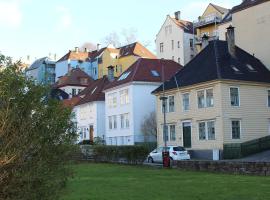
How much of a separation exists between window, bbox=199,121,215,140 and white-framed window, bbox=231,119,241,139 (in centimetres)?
167

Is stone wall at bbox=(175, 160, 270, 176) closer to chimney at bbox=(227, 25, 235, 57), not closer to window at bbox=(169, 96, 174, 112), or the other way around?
window at bbox=(169, 96, 174, 112)

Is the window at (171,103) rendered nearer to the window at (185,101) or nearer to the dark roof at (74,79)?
the window at (185,101)

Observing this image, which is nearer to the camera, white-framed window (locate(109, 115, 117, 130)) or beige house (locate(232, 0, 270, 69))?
beige house (locate(232, 0, 270, 69))

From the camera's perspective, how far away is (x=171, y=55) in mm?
84125

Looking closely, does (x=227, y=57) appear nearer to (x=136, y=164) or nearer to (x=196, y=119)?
(x=196, y=119)

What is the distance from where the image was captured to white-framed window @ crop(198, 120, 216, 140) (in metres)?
41.7

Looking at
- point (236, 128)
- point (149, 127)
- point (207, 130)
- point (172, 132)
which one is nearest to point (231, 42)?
point (236, 128)

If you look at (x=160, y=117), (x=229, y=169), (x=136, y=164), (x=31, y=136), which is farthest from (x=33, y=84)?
(x=160, y=117)

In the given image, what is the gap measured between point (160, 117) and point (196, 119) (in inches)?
227

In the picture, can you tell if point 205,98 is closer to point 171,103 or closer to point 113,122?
point 171,103

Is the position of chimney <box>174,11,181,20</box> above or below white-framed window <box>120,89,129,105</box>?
above

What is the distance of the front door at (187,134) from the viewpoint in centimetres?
4453

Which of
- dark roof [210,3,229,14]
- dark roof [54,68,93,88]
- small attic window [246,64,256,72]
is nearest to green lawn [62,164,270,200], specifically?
small attic window [246,64,256,72]

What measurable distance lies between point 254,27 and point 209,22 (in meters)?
32.4
